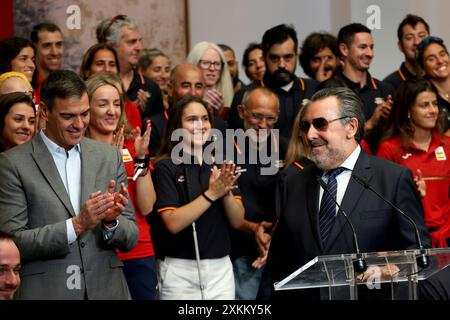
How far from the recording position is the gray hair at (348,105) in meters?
4.73

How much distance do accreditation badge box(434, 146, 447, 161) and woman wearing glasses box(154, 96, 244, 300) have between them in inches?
54.5

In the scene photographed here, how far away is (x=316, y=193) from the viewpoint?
462cm

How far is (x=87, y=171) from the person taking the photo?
4.81m

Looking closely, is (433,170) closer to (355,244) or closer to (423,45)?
(423,45)

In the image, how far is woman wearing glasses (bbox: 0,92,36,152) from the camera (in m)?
5.50

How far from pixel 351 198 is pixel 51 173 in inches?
53.8

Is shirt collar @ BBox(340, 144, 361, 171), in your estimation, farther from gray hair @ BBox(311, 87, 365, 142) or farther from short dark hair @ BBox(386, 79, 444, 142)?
short dark hair @ BBox(386, 79, 444, 142)

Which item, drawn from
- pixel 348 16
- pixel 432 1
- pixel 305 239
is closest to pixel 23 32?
pixel 348 16

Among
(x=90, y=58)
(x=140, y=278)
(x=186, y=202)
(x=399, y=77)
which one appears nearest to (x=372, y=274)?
(x=140, y=278)

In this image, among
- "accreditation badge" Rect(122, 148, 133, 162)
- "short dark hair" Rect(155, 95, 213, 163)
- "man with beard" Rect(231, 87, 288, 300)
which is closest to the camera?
"accreditation badge" Rect(122, 148, 133, 162)

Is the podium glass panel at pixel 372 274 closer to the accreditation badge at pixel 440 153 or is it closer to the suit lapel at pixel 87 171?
the suit lapel at pixel 87 171

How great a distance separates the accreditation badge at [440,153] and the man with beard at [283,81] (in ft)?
3.19

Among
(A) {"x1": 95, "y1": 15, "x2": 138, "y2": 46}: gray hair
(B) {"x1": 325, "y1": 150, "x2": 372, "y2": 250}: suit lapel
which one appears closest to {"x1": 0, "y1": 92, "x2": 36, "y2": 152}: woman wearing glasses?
(B) {"x1": 325, "y1": 150, "x2": 372, "y2": 250}: suit lapel

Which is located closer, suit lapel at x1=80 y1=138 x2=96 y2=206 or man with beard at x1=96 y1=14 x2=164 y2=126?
suit lapel at x1=80 y1=138 x2=96 y2=206
